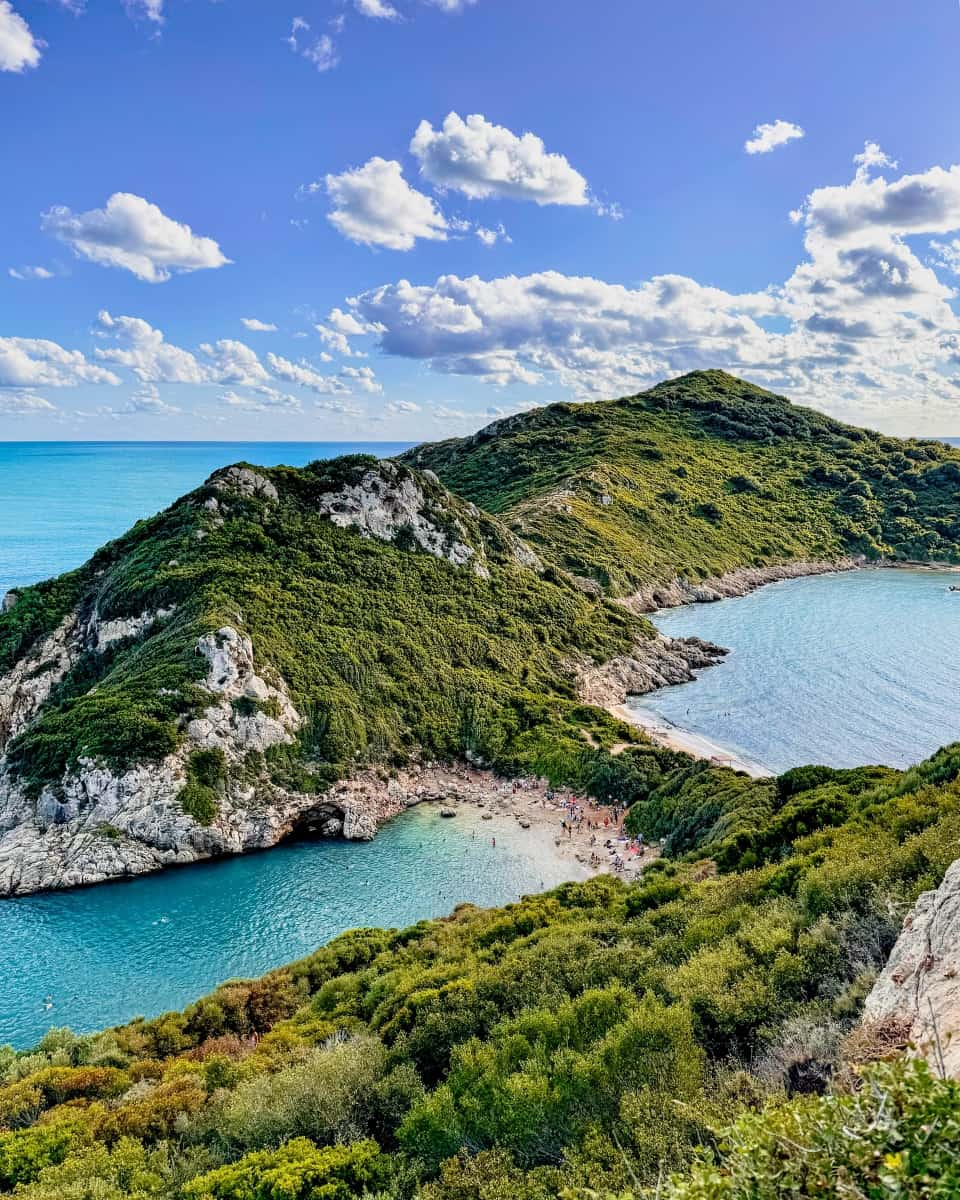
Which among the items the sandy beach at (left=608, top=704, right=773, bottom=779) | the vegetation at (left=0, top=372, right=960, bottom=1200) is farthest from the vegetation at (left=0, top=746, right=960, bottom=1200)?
the sandy beach at (left=608, top=704, right=773, bottom=779)

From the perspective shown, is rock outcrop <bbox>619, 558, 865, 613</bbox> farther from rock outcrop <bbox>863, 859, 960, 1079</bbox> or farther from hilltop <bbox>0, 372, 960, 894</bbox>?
rock outcrop <bbox>863, 859, 960, 1079</bbox>

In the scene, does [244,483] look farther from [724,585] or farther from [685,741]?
[724,585]

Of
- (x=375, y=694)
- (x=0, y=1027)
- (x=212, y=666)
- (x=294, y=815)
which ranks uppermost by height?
(x=212, y=666)

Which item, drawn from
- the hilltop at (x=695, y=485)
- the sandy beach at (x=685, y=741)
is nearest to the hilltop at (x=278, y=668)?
the sandy beach at (x=685, y=741)

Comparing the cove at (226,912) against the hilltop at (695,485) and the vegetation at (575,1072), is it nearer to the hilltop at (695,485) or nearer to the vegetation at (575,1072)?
the vegetation at (575,1072)

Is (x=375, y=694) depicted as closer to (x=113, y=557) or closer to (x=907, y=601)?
(x=113, y=557)

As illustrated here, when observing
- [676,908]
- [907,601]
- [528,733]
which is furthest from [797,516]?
[676,908]
